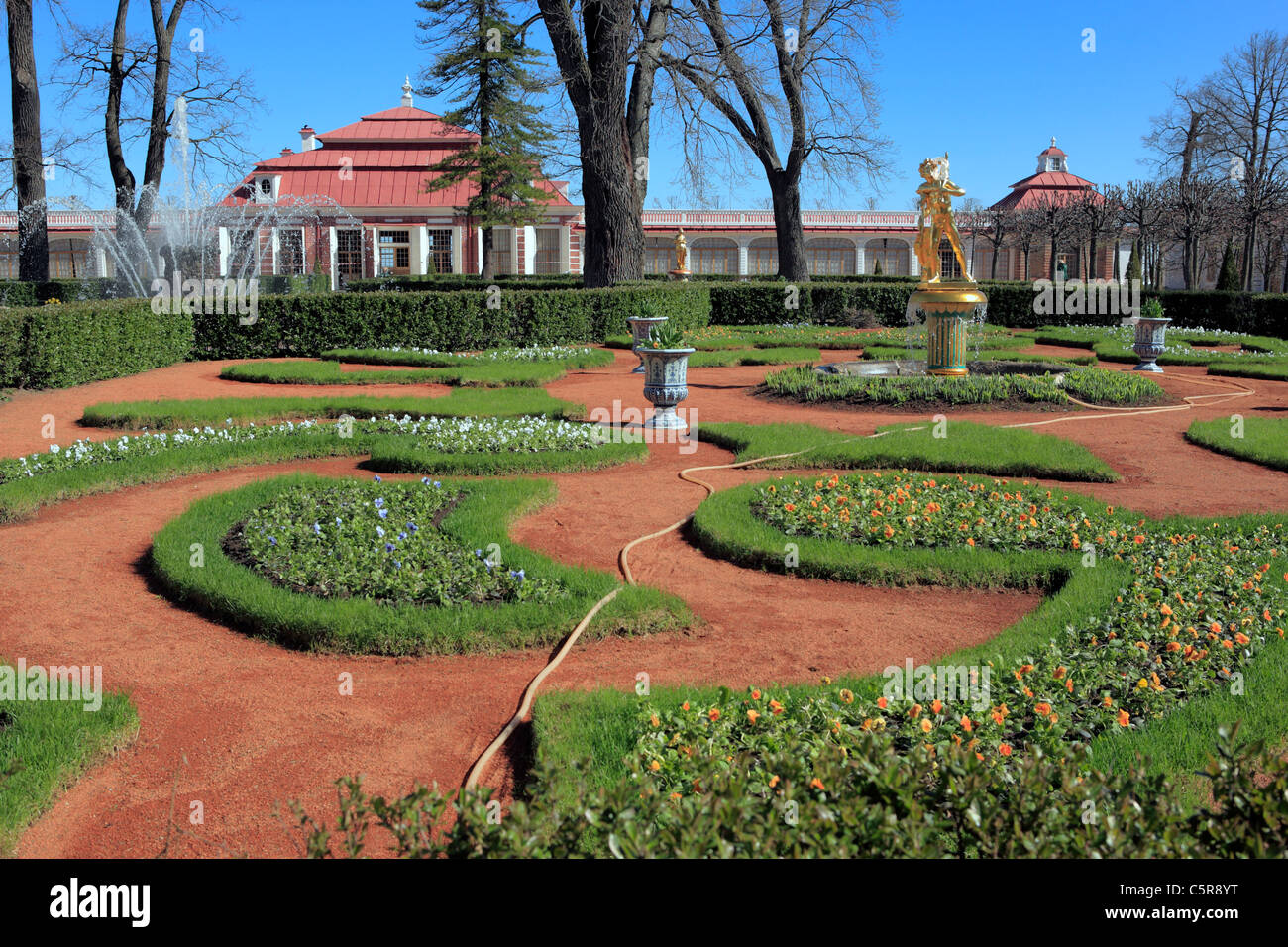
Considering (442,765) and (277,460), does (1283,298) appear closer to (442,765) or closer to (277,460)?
(277,460)

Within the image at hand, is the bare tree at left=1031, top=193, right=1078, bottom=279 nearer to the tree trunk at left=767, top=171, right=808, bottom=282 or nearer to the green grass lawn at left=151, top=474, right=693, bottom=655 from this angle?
the tree trunk at left=767, top=171, right=808, bottom=282

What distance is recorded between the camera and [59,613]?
5.00m

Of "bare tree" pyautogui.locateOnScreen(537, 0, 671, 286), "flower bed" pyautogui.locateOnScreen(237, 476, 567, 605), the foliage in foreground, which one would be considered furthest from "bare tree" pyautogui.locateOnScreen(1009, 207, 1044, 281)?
the foliage in foreground

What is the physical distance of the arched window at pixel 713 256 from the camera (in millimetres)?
45562

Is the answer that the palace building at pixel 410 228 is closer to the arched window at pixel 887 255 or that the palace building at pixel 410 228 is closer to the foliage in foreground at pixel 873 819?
the arched window at pixel 887 255

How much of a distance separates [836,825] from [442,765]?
160 centimetres

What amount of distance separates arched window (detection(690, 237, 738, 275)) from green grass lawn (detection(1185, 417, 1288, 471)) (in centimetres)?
3651

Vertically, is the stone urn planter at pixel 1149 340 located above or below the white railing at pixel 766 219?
below

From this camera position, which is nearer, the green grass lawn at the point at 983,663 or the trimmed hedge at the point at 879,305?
the green grass lawn at the point at 983,663

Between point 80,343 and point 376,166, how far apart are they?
2953cm

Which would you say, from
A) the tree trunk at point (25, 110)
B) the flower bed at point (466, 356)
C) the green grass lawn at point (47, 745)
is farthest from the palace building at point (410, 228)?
the green grass lawn at point (47, 745)

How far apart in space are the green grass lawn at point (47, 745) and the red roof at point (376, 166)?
1469 inches

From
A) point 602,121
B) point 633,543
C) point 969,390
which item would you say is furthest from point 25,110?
point 633,543

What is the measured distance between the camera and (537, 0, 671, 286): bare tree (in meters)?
19.2
